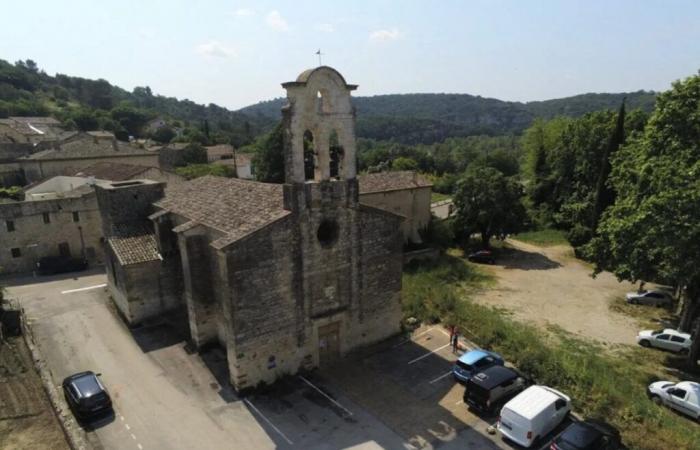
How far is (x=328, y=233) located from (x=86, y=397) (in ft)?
34.7

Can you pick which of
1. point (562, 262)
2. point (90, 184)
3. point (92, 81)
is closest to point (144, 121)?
point (92, 81)

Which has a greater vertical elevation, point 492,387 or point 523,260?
point 492,387

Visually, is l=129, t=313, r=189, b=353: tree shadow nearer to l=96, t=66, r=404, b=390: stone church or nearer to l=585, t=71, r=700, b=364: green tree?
l=96, t=66, r=404, b=390: stone church

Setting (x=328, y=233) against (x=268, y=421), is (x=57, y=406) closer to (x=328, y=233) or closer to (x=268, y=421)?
(x=268, y=421)

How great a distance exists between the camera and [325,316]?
60.7 feet

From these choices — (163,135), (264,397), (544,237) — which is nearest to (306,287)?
(264,397)

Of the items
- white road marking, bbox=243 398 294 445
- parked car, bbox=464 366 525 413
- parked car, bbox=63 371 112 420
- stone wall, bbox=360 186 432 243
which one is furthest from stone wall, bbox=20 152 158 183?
parked car, bbox=464 366 525 413

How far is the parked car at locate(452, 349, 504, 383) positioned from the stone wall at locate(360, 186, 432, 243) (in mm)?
18719

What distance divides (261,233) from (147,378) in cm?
815

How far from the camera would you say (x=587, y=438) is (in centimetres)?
1323

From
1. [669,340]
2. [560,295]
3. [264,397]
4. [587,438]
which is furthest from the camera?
[560,295]

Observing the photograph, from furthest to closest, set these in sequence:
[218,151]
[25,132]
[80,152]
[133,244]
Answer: [218,151] < [25,132] < [80,152] < [133,244]

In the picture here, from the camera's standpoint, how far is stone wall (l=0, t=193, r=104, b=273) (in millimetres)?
30281

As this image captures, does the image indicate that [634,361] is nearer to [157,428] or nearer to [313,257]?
[313,257]
